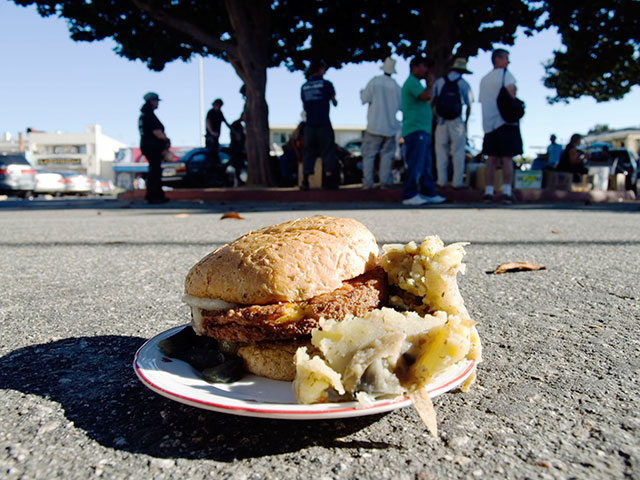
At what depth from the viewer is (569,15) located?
13555 mm

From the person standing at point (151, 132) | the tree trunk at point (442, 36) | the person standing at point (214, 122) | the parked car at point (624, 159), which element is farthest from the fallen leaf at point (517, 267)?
the parked car at point (624, 159)

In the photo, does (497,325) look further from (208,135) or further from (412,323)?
(208,135)

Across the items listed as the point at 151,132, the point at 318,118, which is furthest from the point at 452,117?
the point at 151,132

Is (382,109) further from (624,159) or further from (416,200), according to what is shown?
(624,159)

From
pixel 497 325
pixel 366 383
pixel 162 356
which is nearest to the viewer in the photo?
pixel 366 383

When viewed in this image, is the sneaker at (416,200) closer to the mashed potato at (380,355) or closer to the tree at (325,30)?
the tree at (325,30)

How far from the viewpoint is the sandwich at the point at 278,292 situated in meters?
1.35

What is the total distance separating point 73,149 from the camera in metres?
57.7

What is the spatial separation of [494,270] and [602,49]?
15.5m

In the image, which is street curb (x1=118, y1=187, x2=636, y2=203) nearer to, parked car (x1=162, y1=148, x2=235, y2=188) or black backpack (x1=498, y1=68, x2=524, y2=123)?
black backpack (x1=498, y1=68, x2=524, y2=123)

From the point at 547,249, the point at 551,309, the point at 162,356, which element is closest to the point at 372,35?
the point at 547,249

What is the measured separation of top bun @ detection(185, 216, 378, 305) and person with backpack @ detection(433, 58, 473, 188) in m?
8.52

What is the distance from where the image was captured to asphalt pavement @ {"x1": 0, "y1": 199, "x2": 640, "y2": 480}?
112 centimetres

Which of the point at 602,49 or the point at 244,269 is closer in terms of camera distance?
the point at 244,269
